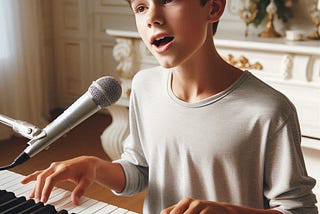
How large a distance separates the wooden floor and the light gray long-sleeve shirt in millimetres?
1376

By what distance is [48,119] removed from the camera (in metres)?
3.62

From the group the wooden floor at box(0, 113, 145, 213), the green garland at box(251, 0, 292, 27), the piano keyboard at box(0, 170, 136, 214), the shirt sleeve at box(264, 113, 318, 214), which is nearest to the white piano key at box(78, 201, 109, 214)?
the piano keyboard at box(0, 170, 136, 214)

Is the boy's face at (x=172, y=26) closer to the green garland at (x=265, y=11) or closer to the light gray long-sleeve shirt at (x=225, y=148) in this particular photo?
the light gray long-sleeve shirt at (x=225, y=148)

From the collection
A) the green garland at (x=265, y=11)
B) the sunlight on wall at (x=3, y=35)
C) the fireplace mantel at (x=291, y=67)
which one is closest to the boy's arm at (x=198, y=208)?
the fireplace mantel at (x=291, y=67)

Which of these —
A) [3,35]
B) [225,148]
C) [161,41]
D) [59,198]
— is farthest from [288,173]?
[3,35]

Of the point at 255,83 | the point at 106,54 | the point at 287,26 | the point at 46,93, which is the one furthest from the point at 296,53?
the point at 46,93

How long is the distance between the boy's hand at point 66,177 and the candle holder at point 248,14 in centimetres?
170

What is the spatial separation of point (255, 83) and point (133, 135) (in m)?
0.33

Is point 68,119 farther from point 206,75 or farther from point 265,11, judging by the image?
point 265,11

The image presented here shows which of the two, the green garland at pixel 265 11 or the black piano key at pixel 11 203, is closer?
the black piano key at pixel 11 203

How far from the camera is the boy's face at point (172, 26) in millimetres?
718

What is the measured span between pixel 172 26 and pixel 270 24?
174 cm

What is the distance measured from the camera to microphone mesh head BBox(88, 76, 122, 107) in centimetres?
71

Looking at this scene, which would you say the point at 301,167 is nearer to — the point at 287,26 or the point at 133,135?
the point at 133,135
